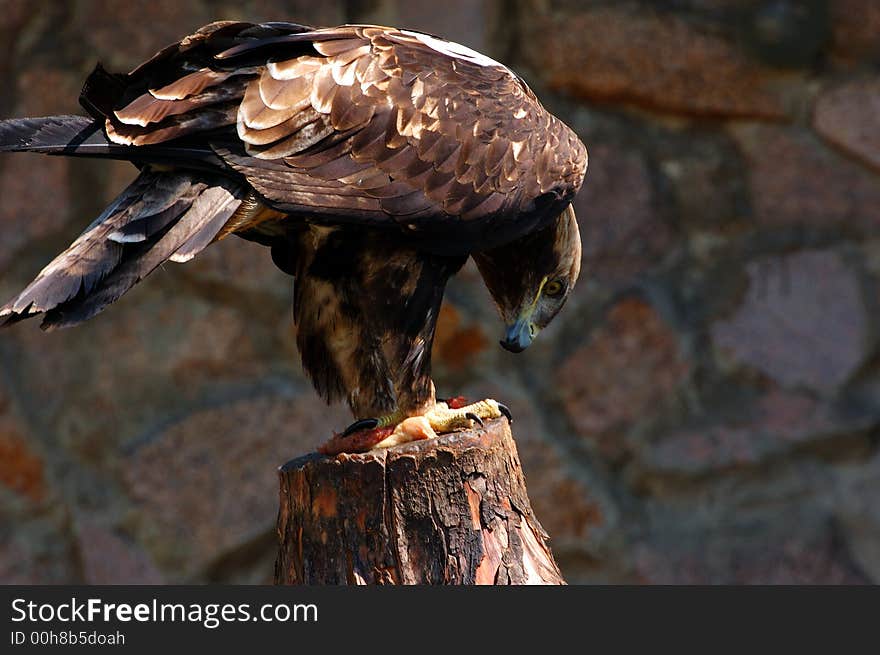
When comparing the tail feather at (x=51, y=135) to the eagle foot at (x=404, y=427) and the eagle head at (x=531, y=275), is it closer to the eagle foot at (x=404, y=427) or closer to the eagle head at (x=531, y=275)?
the eagle foot at (x=404, y=427)

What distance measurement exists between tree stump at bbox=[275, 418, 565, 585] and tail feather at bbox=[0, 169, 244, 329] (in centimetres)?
52

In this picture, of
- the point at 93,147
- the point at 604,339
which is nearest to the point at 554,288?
the point at 604,339

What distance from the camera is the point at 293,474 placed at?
268 centimetres

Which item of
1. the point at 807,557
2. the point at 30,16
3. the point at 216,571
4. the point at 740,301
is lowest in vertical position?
the point at 807,557

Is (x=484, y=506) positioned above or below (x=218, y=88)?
below

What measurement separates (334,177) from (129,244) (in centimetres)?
38

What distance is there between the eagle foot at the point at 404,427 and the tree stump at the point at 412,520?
0.04 metres

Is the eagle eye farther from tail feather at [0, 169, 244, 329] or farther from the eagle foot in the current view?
tail feather at [0, 169, 244, 329]

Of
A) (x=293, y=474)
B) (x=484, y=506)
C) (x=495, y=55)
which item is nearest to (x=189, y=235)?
(x=293, y=474)

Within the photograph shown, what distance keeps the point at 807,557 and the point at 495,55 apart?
5.52ft

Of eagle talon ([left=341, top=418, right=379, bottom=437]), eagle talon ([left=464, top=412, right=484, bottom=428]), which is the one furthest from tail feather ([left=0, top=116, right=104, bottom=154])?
eagle talon ([left=464, top=412, right=484, bottom=428])

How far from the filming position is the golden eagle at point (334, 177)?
2395mm

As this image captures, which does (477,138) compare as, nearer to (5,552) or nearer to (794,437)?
(794,437)

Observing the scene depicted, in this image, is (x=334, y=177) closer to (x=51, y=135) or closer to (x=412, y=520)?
(x=51, y=135)
